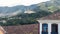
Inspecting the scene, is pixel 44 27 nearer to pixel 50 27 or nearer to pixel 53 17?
pixel 50 27

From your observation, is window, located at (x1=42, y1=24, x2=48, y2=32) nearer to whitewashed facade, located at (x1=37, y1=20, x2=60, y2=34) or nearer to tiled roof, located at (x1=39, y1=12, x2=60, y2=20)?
whitewashed facade, located at (x1=37, y1=20, x2=60, y2=34)

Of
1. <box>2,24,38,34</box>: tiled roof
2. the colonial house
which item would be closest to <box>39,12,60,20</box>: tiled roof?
the colonial house

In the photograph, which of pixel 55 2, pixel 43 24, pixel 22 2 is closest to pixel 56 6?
pixel 55 2

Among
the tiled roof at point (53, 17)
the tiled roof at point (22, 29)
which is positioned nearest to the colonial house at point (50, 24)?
the tiled roof at point (53, 17)

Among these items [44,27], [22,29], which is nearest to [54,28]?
[44,27]

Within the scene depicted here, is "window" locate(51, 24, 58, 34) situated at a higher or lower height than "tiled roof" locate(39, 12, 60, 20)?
lower

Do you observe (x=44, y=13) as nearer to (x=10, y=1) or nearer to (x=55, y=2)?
(x=55, y=2)
